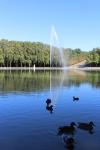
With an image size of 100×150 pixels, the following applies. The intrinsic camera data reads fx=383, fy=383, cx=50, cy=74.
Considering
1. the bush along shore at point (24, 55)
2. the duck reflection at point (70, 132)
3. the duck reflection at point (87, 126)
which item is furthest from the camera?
the bush along shore at point (24, 55)

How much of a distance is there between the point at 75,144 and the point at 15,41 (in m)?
178

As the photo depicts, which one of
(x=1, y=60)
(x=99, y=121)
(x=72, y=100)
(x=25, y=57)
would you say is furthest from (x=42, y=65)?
(x=99, y=121)

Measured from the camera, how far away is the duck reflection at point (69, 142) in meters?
19.0

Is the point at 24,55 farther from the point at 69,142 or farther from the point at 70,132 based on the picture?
the point at 69,142

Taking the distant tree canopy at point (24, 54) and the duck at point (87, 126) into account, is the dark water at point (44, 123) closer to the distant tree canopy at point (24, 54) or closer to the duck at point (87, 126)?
the duck at point (87, 126)

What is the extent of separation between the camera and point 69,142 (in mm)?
19531

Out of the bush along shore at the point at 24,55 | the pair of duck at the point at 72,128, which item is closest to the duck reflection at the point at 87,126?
the pair of duck at the point at 72,128

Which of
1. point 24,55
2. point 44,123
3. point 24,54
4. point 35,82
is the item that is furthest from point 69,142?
point 24,54

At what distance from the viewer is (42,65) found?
196m

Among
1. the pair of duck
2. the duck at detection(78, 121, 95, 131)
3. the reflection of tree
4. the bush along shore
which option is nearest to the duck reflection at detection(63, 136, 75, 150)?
the pair of duck

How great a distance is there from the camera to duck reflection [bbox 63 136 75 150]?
19.0 m

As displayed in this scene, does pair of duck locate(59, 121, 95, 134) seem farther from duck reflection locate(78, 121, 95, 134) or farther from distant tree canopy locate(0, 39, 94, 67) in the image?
distant tree canopy locate(0, 39, 94, 67)

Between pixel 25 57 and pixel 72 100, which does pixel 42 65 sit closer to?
pixel 25 57

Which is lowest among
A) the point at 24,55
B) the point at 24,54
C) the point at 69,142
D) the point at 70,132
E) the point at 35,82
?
the point at 35,82
